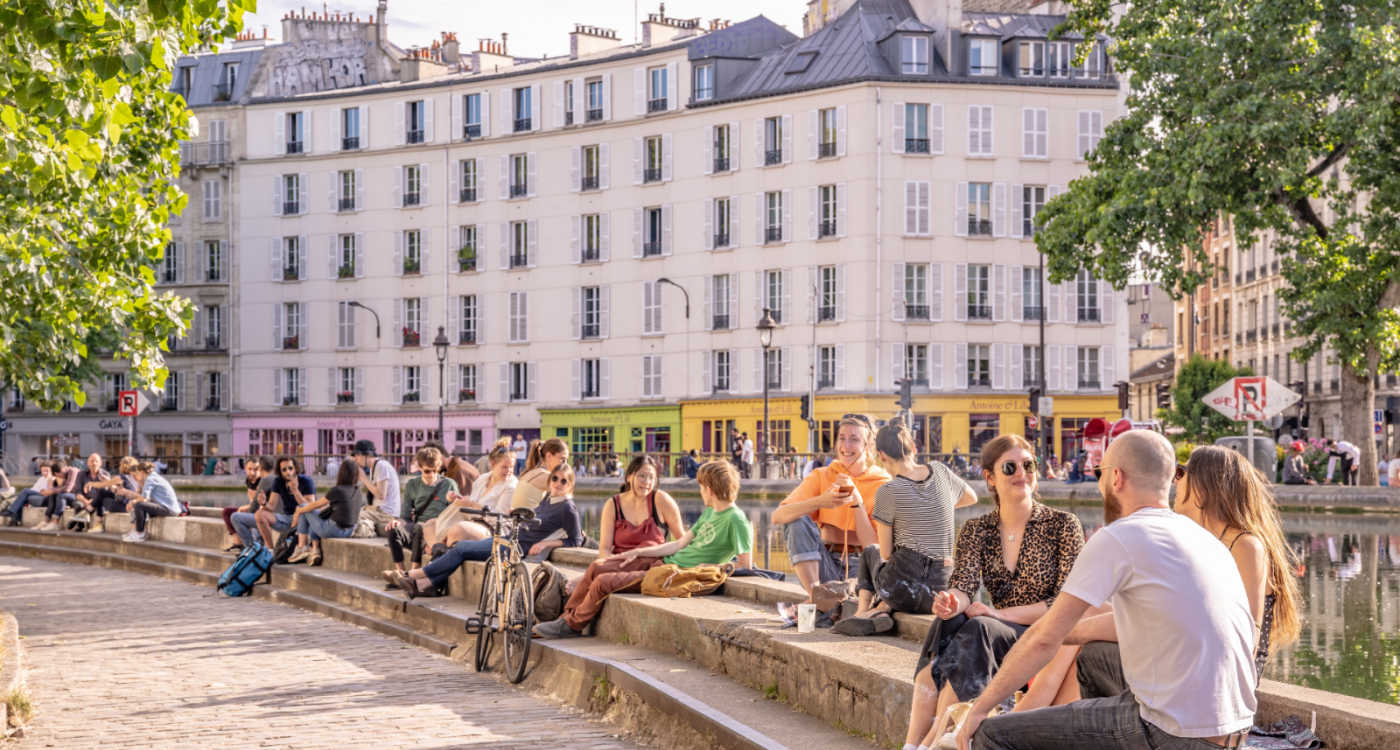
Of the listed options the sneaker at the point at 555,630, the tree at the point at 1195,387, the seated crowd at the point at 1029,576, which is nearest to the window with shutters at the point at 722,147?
the tree at the point at 1195,387

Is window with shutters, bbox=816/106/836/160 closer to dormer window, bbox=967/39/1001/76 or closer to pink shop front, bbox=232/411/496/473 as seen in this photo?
dormer window, bbox=967/39/1001/76

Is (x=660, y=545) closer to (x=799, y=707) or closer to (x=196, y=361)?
(x=799, y=707)

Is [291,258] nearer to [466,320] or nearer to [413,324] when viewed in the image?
[413,324]

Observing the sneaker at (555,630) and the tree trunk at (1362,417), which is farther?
the tree trunk at (1362,417)

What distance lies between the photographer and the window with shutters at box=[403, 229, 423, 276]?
236 ft

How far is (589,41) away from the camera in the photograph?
235 feet

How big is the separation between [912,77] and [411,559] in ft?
156

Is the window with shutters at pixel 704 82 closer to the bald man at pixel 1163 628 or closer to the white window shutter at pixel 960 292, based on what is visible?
the white window shutter at pixel 960 292

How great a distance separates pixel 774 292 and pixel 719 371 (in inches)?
139

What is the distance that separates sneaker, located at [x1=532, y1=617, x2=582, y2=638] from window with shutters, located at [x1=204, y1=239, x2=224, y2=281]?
220 feet

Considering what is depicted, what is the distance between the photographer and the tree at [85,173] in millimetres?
7992

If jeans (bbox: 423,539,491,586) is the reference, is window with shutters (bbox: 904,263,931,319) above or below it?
above

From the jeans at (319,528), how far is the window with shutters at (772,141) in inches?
1759

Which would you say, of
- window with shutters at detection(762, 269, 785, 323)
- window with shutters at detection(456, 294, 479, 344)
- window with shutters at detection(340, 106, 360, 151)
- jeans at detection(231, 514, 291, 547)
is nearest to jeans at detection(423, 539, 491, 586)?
jeans at detection(231, 514, 291, 547)
